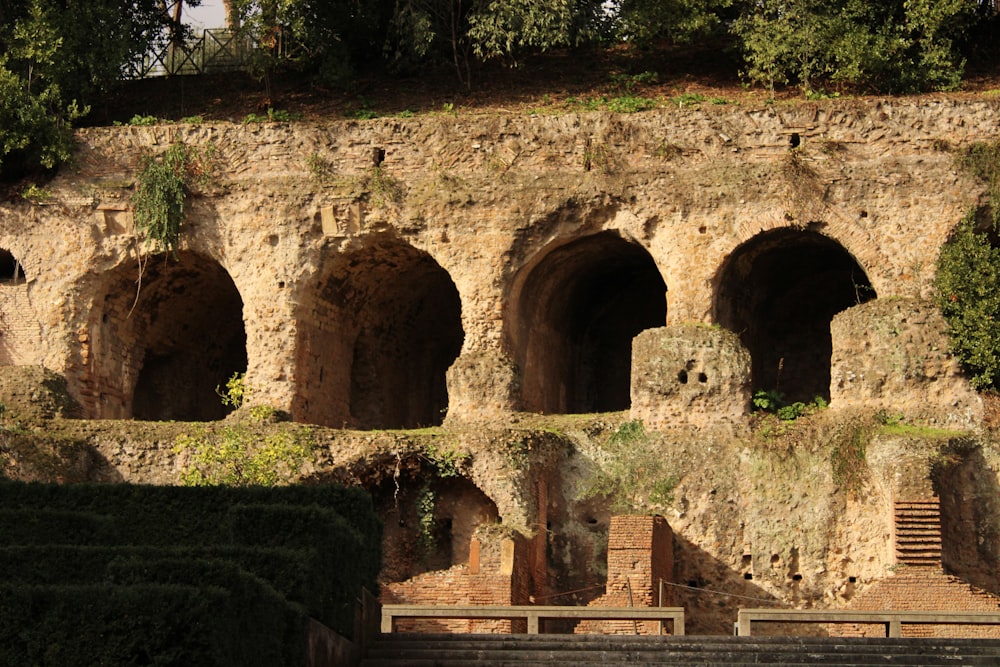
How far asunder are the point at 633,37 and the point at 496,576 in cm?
1446

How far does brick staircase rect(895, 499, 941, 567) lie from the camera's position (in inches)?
1126

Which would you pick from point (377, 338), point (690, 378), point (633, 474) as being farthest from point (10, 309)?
point (690, 378)

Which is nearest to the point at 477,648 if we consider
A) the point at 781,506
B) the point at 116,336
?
the point at 781,506

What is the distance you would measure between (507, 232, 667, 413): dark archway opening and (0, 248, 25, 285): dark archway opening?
28.0 ft

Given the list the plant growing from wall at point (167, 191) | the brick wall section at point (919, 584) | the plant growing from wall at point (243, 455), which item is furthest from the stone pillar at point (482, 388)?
the brick wall section at point (919, 584)

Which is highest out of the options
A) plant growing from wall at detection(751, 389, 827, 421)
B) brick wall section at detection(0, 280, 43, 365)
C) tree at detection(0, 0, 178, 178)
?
tree at detection(0, 0, 178, 178)

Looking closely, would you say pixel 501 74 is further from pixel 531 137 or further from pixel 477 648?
pixel 477 648

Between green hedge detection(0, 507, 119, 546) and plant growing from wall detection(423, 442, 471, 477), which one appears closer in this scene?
green hedge detection(0, 507, 119, 546)

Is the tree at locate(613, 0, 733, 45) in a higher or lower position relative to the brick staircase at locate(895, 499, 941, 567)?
higher

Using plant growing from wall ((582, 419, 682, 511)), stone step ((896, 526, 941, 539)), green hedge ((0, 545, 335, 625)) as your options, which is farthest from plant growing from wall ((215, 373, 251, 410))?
green hedge ((0, 545, 335, 625))

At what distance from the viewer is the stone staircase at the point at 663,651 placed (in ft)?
74.2

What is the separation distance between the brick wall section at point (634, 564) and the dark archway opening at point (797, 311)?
595 centimetres

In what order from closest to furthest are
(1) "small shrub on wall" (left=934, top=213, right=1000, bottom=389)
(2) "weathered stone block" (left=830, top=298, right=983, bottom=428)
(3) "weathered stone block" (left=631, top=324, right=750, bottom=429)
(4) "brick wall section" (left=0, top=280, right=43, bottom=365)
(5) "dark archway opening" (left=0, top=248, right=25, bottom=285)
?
(2) "weathered stone block" (left=830, top=298, right=983, bottom=428)
(1) "small shrub on wall" (left=934, top=213, right=1000, bottom=389)
(3) "weathered stone block" (left=631, top=324, right=750, bottom=429)
(4) "brick wall section" (left=0, top=280, right=43, bottom=365)
(5) "dark archway opening" (left=0, top=248, right=25, bottom=285)

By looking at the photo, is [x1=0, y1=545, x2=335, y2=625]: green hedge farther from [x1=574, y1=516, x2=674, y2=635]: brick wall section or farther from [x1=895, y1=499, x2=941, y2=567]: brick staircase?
[x1=895, y1=499, x2=941, y2=567]: brick staircase
